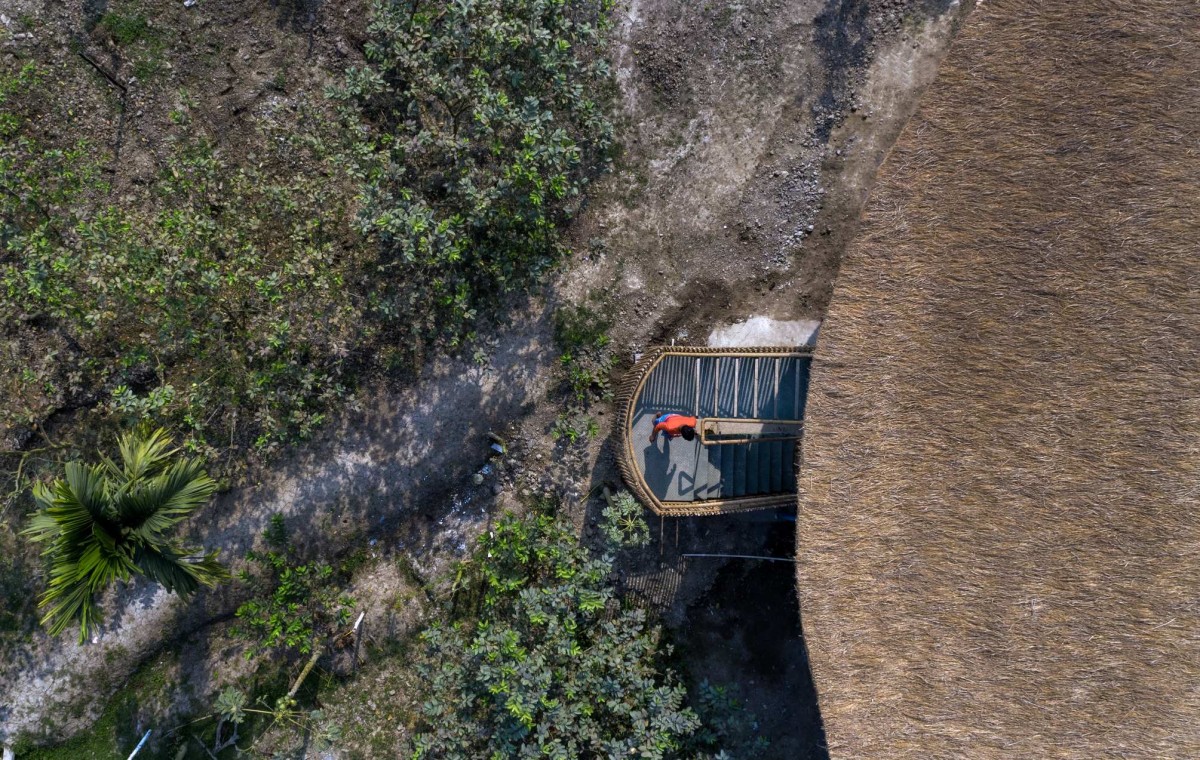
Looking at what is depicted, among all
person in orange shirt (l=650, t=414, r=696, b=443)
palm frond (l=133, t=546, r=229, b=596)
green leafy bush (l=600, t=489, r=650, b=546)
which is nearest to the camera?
palm frond (l=133, t=546, r=229, b=596)

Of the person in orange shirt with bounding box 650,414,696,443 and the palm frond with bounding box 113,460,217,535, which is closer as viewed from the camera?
the palm frond with bounding box 113,460,217,535

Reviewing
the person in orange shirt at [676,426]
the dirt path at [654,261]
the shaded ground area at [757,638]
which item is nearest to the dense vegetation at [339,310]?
the dirt path at [654,261]

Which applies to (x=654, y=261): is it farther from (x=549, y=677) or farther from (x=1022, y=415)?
(x=549, y=677)

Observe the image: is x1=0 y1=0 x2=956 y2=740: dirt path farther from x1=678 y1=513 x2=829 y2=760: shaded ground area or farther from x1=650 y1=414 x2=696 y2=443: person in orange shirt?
x1=650 y1=414 x2=696 y2=443: person in orange shirt

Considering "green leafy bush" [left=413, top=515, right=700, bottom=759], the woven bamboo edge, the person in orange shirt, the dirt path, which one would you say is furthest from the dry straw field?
"green leafy bush" [left=413, top=515, right=700, bottom=759]

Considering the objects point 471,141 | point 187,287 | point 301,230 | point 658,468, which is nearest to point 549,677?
point 658,468

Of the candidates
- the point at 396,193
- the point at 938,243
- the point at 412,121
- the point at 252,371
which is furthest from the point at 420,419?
the point at 938,243
